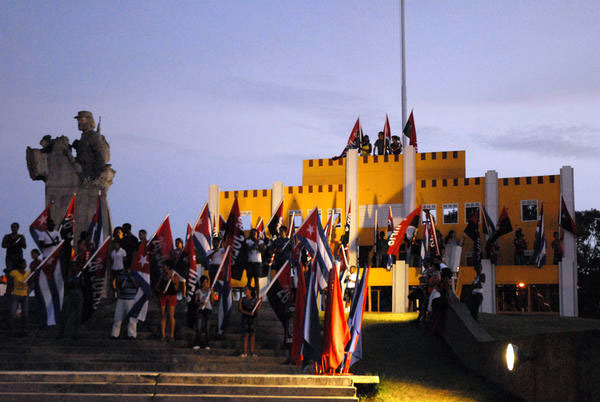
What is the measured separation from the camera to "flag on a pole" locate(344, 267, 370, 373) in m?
15.8

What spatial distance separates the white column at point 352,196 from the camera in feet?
137

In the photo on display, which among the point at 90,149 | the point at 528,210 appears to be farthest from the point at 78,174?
the point at 528,210

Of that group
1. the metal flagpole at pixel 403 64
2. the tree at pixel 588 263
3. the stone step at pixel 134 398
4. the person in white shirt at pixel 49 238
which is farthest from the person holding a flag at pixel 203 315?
the tree at pixel 588 263

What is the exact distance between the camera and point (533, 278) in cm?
3812

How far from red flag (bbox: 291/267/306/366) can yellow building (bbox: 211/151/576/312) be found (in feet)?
70.6

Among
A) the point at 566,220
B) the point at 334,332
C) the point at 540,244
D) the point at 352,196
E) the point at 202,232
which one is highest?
the point at 352,196

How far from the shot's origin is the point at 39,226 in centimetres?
2153

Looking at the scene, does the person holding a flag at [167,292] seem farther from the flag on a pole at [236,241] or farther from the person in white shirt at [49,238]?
the person in white shirt at [49,238]

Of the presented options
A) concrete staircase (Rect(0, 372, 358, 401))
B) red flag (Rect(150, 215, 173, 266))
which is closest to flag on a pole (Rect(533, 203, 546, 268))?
red flag (Rect(150, 215, 173, 266))

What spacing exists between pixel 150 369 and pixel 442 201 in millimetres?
27572

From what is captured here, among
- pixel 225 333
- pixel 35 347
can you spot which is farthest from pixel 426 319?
pixel 35 347

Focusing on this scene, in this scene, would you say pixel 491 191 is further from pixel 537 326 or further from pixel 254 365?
pixel 254 365

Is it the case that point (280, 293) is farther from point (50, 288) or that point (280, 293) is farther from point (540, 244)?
point (540, 244)

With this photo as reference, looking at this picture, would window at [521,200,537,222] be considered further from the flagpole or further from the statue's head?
the statue's head
